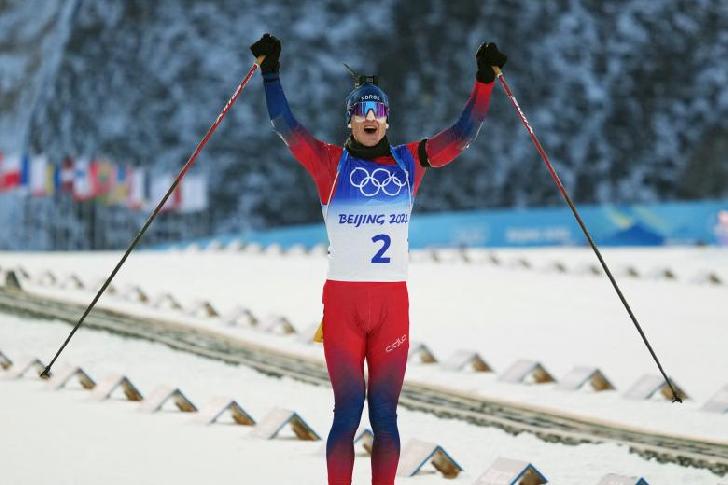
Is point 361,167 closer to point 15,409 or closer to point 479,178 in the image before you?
point 15,409

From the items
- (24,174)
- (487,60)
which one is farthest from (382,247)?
(24,174)

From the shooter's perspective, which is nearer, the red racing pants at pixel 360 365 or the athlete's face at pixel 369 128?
the red racing pants at pixel 360 365

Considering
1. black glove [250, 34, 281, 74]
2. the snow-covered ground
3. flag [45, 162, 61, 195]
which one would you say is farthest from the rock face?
black glove [250, 34, 281, 74]

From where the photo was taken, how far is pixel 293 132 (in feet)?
25.3

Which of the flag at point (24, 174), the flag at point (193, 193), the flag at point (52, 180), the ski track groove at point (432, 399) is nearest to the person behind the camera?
the ski track groove at point (432, 399)

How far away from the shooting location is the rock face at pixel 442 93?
2292 inches

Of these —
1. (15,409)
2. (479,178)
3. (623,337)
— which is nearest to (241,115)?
(479,178)

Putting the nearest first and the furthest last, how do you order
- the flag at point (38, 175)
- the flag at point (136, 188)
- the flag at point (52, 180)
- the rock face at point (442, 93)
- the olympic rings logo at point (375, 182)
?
1. the olympic rings logo at point (375, 182)
2. the flag at point (136, 188)
3. the flag at point (38, 175)
4. the flag at point (52, 180)
5. the rock face at point (442, 93)

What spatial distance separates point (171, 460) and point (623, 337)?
9823mm

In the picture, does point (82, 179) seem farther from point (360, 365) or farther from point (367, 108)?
point (360, 365)

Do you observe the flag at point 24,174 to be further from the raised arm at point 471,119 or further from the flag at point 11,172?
the raised arm at point 471,119

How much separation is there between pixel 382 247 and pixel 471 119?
865 millimetres

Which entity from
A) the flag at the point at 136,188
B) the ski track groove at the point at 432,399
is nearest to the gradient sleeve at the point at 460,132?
the ski track groove at the point at 432,399

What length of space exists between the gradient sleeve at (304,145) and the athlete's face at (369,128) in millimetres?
146
